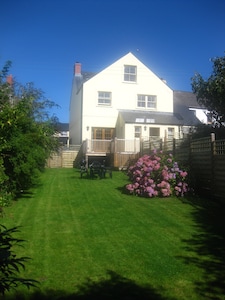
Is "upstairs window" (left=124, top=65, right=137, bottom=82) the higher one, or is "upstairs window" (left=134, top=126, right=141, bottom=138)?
"upstairs window" (left=124, top=65, right=137, bottom=82)

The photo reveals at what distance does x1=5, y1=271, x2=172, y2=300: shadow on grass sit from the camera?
13.1 feet

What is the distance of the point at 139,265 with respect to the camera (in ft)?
16.4

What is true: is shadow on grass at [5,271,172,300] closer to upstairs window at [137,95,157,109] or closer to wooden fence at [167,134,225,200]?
wooden fence at [167,134,225,200]

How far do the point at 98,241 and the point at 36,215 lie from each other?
110 inches

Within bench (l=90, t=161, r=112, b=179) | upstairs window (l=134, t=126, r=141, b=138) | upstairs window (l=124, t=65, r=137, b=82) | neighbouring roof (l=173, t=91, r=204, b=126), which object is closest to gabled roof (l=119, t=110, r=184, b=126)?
upstairs window (l=134, t=126, r=141, b=138)

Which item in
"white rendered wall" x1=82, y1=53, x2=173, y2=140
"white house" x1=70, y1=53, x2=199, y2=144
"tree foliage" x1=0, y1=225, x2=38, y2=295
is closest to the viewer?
"tree foliage" x1=0, y1=225, x2=38, y2=295

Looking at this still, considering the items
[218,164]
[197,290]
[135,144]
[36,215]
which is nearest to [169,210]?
[218,164]

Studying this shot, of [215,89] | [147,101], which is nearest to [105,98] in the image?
[147,101]

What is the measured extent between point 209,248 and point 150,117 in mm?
22009

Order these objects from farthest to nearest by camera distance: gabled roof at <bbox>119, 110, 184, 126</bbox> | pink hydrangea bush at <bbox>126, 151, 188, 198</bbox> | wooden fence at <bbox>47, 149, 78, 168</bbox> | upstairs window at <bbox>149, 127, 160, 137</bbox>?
upstairs window at <bbox>149, 127, 160, 137</bbox> < wooden fence at <bbox>47, 149, 78, 168</bbox> < gabled roof at <bbox>119, 110, 184, 126</bbox> < pink hydrangea bush at <bbox>126, 151, 188, 198</bbox>

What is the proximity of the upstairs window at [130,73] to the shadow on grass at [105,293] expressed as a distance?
2607cm

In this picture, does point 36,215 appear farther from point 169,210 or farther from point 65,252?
point 169,210

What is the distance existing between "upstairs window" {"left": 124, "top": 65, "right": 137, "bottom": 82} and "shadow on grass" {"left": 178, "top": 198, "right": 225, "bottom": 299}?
2157 centimetres

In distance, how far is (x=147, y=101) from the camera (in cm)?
2938
